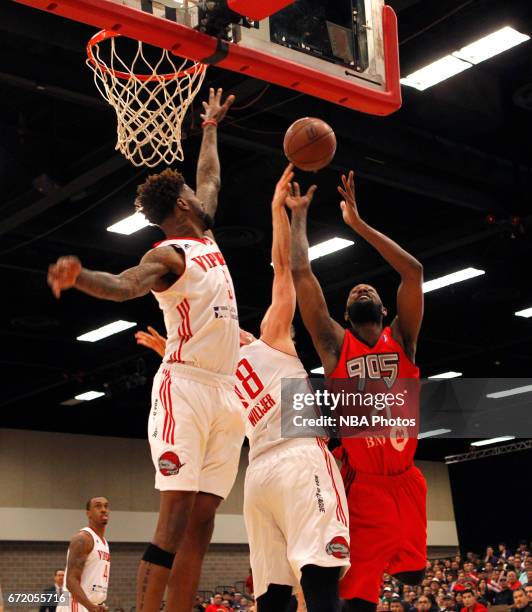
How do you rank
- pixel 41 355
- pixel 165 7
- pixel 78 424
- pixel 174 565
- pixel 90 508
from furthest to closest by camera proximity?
1. pixel 78 424
2. pixel 41 355
3. pixel 90 508
4. pixel 165 7
5. pixel 174 565

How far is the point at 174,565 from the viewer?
13.8 feet

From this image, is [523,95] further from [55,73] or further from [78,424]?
[78,424]

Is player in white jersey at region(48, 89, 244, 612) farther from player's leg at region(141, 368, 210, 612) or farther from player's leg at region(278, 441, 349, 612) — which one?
player's leg at region(278, 441, 349, 612)

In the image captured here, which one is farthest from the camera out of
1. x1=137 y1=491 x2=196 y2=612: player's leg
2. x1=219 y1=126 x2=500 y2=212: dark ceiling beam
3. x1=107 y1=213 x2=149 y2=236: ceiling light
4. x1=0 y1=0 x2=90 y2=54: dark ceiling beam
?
x1=107 y1=213 x2=149 y2=236: ceiling light

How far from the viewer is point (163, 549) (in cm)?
401

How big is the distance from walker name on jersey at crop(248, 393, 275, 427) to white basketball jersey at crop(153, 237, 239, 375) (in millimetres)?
500

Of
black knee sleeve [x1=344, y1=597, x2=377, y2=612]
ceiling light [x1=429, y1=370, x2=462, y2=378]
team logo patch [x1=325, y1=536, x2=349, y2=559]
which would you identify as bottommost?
black knee sleeve [x1=344, y1=597, x2=377, y2=612]

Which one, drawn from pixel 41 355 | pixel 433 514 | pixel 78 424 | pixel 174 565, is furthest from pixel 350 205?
pixel 433 514

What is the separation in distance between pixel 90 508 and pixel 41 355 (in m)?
8.87

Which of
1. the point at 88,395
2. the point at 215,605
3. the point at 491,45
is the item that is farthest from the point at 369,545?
the point at 88,395

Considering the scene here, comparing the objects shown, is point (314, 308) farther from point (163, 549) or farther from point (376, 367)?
point (163, 549)

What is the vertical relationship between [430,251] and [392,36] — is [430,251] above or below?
above

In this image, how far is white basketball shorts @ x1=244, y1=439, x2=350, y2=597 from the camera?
14.6ft

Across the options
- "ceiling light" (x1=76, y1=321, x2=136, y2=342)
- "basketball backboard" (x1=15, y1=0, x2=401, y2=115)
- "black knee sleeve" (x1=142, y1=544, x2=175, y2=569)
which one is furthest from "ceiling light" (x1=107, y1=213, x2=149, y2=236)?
"black knee sleeve" (x1=142, y1=544, x2=175, y2=569)
